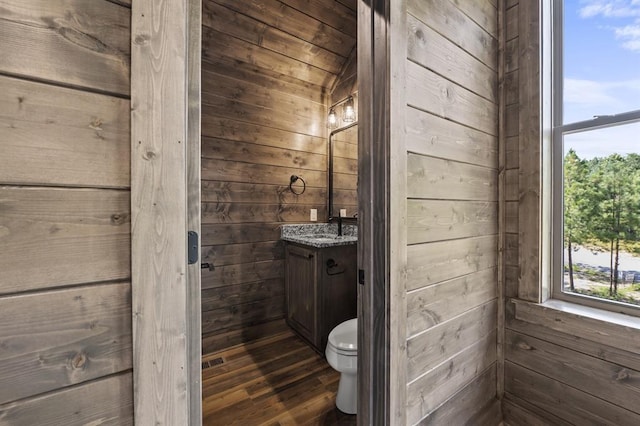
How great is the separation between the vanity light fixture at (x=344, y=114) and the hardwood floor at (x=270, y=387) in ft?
7.30

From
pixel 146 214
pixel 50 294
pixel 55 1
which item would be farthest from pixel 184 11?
pixel 50 294

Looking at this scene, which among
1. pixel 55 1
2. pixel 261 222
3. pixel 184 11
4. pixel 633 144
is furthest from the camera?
pixel 261 222

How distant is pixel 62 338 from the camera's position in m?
0.50

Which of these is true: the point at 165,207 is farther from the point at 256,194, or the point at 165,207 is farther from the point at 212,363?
the point at 212,363

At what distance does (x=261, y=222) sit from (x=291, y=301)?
0.82 metres

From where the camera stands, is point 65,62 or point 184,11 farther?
point 184,11

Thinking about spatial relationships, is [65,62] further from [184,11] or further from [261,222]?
[261,222]

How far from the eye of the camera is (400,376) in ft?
3.29

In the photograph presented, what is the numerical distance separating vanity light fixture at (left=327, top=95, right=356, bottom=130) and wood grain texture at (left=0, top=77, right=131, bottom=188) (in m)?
2.27

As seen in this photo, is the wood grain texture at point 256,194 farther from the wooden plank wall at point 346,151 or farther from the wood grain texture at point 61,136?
the wood grain texture at point 61,136

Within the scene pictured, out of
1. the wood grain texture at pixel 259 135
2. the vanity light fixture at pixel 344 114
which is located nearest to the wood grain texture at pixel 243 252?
the wood grain texture at pixel 259 135

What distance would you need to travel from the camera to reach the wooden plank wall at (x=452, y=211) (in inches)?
42.4

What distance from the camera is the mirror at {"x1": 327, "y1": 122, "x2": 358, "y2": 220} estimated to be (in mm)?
2590

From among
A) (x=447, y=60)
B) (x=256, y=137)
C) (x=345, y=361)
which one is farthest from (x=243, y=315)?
(x=447, y=60)
